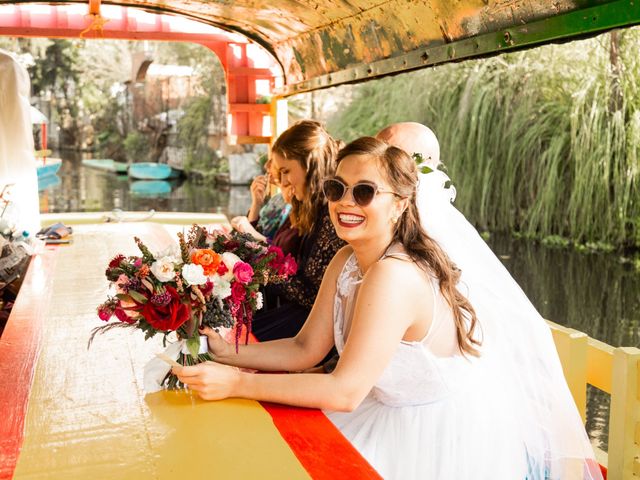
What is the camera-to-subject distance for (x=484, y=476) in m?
2.39

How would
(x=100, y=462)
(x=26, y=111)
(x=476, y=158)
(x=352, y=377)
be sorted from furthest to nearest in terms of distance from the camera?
(x=476, y=158), (x=26, y=111), (x=352, y=377), (x=100, y=462)

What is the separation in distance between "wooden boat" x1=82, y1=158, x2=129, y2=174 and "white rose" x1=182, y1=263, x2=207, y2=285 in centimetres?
3710

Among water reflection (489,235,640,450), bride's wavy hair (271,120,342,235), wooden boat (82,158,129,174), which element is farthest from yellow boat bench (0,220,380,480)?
wooden boat (82,158,129,174)

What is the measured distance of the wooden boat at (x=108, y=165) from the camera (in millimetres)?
38909

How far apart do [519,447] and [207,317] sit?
1.11m

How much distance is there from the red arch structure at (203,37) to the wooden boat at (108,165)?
31146mm

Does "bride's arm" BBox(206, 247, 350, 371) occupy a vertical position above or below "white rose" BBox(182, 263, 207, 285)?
below

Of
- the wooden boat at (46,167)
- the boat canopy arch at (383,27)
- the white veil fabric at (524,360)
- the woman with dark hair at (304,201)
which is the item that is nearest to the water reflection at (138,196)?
the wooden boat at (46,167)

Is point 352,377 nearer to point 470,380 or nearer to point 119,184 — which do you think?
point 470,380

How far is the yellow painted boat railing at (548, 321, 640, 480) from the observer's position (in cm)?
276

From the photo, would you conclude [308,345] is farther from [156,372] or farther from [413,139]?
[413,139]

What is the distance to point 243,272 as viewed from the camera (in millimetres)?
2281

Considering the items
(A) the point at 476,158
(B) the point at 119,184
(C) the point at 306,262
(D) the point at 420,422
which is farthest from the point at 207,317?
(B) the point at 119,184

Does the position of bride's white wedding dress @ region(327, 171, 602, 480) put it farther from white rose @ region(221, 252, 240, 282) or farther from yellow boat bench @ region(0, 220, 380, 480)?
white rose @ region(221, 252, 240, 282)
